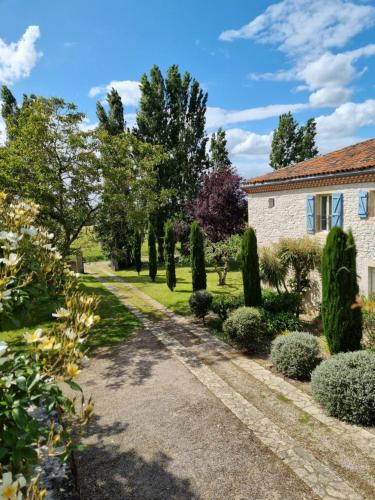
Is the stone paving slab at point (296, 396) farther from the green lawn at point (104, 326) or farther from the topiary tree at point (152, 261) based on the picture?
the topiary tree at point (152, 261)

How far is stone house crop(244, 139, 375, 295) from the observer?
11.6 meters

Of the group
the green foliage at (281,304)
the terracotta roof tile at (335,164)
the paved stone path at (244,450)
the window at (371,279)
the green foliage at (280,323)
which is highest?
the terracotta roof tile at (335,164)

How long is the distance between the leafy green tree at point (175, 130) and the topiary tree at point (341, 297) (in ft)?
68.3

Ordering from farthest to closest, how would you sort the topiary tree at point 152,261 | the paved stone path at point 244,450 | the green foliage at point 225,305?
1. the topiary tree at point 152,261
2. the green foliage at point 225,305
3. the paved stone path at point 244,450

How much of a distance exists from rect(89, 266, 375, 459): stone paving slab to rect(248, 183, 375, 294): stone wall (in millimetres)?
5582

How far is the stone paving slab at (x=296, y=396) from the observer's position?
587 centimetres

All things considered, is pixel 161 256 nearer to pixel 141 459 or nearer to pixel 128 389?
pixel 128 389

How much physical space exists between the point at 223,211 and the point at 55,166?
1600cm

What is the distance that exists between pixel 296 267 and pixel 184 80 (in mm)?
22793

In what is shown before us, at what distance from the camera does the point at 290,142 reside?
117 ft

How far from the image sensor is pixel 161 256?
34.4 m

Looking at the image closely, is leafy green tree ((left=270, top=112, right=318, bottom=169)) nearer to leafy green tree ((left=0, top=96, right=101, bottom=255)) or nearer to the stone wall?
the stone wall

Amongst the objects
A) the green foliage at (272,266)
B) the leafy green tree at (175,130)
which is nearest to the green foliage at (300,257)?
the green foliage at (272,266)

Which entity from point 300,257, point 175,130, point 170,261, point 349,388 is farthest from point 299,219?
point 175,130
